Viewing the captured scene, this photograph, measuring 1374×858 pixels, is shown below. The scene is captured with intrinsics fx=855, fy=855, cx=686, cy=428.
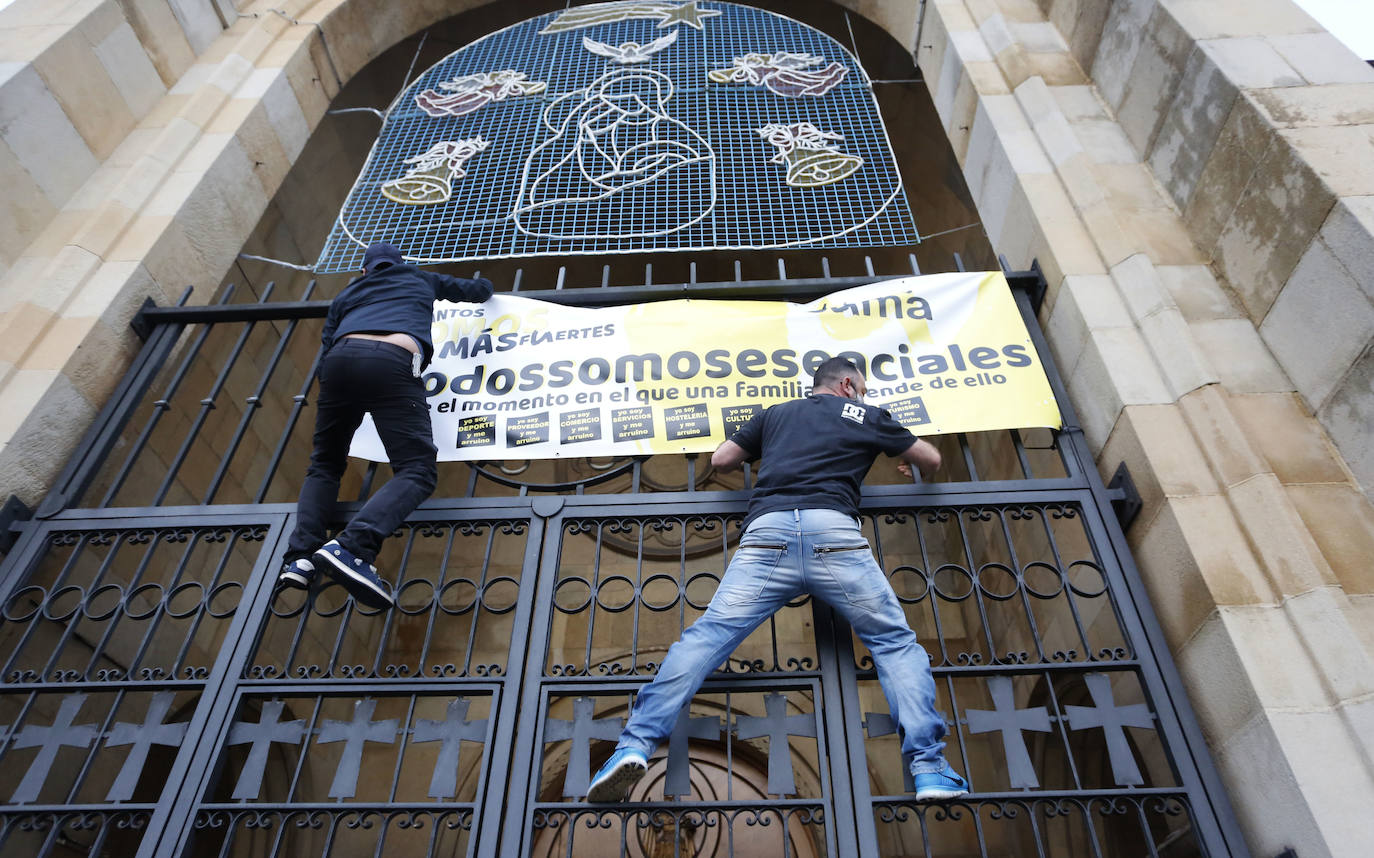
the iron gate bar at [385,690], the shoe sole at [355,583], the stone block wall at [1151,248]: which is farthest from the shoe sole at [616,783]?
the stone block wall at [1151,248]

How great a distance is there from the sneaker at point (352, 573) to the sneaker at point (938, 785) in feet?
7.39

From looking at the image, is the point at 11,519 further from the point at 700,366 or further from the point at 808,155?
the point at 808,155

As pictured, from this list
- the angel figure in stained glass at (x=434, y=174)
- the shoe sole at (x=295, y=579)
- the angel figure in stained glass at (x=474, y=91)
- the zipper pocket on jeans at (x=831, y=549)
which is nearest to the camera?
the zipper pocket on jeans at (x=831, y=549)

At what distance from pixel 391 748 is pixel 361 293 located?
537cm

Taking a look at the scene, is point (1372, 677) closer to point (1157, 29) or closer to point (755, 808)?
point (755, 808)

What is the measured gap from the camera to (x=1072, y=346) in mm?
4512

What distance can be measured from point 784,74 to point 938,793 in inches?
→ 243

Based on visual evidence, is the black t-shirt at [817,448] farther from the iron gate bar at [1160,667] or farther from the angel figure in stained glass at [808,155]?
the angel figure in stained glass at [808,155]

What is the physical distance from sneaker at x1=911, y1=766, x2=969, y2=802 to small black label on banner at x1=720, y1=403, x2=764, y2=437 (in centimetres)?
202

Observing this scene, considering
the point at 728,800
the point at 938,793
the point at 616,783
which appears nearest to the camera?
the point at 938,793

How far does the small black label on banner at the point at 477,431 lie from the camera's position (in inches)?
181

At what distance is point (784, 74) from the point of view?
24.1 feet

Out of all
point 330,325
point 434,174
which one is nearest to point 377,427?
point 330,325

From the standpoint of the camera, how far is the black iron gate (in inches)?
130
